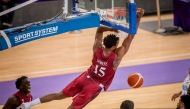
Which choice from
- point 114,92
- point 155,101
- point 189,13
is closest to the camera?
point 155,101

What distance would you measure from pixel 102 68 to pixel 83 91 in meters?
0.53

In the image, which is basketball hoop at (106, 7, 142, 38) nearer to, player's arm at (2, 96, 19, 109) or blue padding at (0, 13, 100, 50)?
blue padding at (0, 13, 100, 50)

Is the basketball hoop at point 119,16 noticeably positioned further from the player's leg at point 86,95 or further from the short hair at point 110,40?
the player's leg at point 86,95

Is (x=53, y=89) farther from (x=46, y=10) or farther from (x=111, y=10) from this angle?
(x=46, y=10)

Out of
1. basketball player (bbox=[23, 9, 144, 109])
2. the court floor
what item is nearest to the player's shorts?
basketball player (bbox=[23, 9, 144, 109])

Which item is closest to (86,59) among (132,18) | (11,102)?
(11,102)

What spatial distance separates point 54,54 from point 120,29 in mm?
5577

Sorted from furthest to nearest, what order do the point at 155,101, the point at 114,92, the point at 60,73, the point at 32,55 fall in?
1. the point at 32,55
2. the point at 60,73
3. the point at 114,92
4. the point at 155,101

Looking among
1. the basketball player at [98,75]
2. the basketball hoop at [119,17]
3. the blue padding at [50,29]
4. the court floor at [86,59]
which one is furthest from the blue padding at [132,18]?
the court floor at [86,59]

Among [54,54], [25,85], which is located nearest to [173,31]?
[54,54]

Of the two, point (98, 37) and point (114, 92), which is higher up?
point (98, 37)

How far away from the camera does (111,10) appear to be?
718 centimetres

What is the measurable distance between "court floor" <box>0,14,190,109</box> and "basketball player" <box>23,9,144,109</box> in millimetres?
1347

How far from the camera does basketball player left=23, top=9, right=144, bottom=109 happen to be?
23.2 feet
